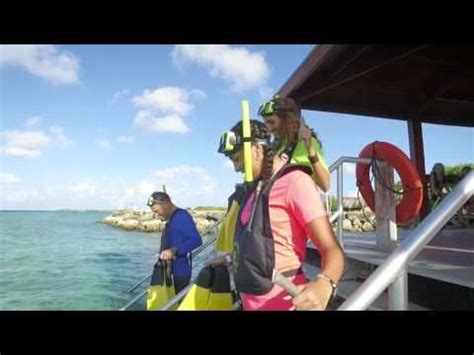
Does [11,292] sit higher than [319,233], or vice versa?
[319,233]

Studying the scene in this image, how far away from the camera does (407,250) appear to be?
3.55 ft

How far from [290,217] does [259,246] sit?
0.13 meters

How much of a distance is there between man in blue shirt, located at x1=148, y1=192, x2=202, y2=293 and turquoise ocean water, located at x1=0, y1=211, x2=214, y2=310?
1.01 m

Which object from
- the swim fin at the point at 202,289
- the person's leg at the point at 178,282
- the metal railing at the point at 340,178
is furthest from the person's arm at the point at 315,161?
the person's leg at the point at 178,282

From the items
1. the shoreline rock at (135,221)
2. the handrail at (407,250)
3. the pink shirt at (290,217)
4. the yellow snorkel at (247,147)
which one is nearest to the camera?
the handrail at (407,250)

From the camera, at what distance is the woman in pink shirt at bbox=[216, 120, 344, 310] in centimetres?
119

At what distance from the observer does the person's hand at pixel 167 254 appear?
3.00m

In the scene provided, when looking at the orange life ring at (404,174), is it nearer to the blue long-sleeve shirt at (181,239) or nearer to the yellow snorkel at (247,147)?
the blue long-sleeve shirt at (181,239)

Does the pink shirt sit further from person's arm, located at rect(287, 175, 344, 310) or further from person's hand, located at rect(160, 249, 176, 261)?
person's hand, located at rect(160, 249, 176, 261)

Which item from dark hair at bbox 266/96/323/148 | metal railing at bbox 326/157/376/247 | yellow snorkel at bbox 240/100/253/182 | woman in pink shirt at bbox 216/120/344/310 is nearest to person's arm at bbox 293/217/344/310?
woman in pink shirt at bbox 216/120/344/310

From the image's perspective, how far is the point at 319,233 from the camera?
1213mm
